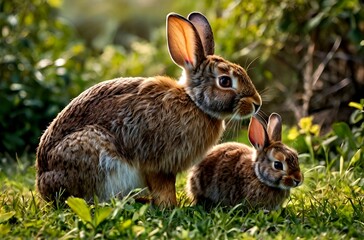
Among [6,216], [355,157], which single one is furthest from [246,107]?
[6,216]

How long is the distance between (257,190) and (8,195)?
1789 mm

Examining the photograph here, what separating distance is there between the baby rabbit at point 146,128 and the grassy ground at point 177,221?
212 millimetres

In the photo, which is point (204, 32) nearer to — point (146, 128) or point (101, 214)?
point (146, 128)

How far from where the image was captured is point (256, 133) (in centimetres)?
514

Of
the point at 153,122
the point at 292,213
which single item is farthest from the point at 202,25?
the point at 292,213

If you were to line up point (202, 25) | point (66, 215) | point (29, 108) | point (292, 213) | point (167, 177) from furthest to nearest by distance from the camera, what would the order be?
point (29, 108)
point (202, 25)
point (167, 177)
point (292, 213)
point (66, 215)

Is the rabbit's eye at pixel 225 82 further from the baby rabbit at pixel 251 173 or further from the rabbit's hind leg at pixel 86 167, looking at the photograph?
the rabbit's hind leg at pixel 86 167

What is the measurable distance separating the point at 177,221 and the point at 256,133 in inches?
41.9

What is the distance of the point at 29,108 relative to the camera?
24.6ft

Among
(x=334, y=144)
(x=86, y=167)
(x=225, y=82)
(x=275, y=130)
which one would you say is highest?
(x=225, y=82)

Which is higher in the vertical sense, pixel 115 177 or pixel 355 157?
pixel 115 177

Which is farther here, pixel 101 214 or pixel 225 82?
pixel 225 82

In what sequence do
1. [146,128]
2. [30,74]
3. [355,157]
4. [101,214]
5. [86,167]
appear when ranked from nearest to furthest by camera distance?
[101,214] < [86,167] < [146,128] < [355,157] < [30,74]

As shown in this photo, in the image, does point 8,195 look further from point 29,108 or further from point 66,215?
point 29,108
